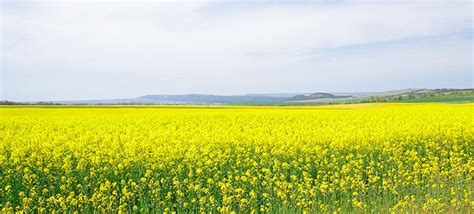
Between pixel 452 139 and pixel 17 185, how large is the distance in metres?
13.3

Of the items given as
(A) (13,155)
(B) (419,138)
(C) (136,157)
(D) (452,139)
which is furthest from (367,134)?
(A) (13,155)

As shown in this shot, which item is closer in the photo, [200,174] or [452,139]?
[200,174]

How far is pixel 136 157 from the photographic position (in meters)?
12.8

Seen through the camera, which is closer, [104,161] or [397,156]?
[104,161]

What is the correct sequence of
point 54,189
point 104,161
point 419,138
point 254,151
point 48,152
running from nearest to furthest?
point 54,189, point 104,161, point 48,152, point 254,151, point 419,138

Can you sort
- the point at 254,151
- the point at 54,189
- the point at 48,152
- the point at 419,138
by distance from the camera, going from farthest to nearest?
the point at 419,138, the point at 254,151, the point at 48,152, the point at 54,189

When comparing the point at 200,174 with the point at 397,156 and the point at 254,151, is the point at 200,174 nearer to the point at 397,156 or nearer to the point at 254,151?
the point at 254,151

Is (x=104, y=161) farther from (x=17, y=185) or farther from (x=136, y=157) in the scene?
(x=17, y=185)

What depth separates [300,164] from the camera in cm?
1334

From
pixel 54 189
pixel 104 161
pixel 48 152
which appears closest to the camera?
pixel 54 189

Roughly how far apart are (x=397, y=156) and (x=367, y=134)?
249cm

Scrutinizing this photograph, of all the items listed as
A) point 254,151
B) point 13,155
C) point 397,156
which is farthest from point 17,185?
point 397,156

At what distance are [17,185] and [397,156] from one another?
Answer: 376 inches

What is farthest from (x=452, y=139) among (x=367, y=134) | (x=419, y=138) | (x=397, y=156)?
(x=397, y=156)
